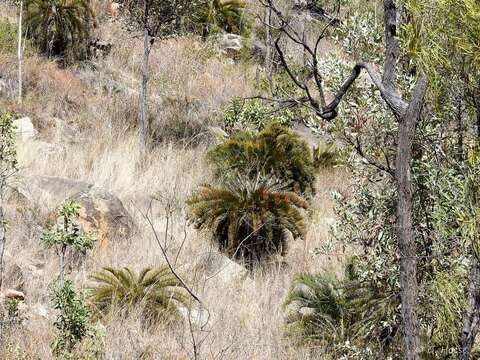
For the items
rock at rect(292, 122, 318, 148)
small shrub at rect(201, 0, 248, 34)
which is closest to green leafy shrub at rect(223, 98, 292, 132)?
rock at rect(292, 122, 318, 148)

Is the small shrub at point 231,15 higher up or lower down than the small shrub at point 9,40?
higher up

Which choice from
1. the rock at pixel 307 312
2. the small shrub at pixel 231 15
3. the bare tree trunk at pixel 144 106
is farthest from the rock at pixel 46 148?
the small shrub at pixel 231 15

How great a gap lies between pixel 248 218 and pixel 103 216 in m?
1.58

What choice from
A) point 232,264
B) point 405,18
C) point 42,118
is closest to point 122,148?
point 42,118

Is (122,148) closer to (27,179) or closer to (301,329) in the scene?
(27,179)

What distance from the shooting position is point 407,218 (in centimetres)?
345

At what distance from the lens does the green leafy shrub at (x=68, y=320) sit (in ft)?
13.3

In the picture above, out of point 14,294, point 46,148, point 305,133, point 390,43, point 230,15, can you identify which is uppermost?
point 390,43

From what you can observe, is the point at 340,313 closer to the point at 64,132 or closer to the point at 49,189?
the point at 49,189

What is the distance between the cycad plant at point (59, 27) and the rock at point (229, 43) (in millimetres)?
3683

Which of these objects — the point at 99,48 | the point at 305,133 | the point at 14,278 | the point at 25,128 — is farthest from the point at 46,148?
the point at 99,48

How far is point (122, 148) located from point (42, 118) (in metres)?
1.79

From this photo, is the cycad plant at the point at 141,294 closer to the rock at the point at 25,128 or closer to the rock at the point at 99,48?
the rock at the point at 25,128

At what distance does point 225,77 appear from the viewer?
15969 mm
